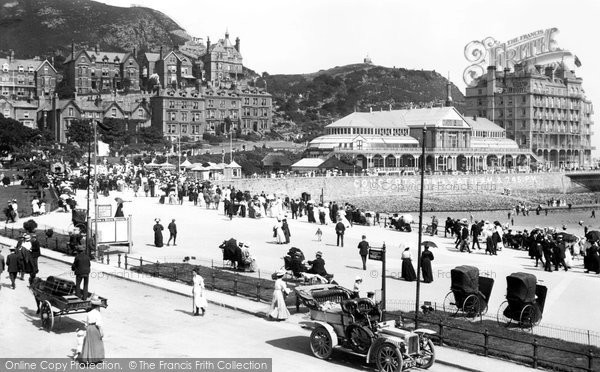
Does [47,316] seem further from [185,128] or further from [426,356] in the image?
[185,128]

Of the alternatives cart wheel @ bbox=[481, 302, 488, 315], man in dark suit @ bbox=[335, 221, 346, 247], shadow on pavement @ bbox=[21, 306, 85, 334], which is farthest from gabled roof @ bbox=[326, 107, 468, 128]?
shadow on pavement @ bbox=[21, 306, 85, 334]

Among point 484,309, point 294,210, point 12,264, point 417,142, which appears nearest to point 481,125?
point 417,142

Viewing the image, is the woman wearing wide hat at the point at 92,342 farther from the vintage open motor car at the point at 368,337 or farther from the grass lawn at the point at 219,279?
the grass lawn at the point at 219,279

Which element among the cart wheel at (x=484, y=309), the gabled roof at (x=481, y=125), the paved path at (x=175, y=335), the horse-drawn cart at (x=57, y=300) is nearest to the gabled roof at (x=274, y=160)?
the gabled roof at (x=481, y=125)

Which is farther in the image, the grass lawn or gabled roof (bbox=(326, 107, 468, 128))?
gabled roof (bbox=(326, 107, 468, 128))

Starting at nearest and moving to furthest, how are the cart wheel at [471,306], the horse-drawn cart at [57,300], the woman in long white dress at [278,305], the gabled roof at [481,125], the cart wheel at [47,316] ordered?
the horse-drawn cart at [57,300] < the cart wheel at [47,316] < the woman in long white dress at [278,305] < the cart wheel at [471,306] < the gabled roof at [481,125]

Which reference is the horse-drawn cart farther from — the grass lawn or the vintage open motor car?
the vintage open motor car
